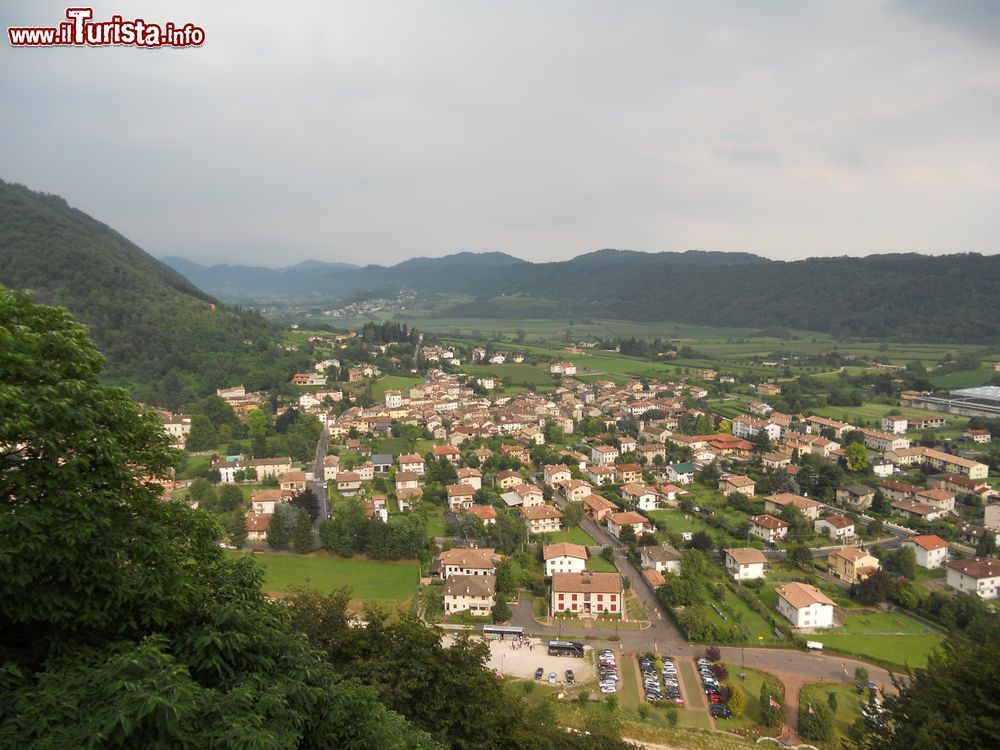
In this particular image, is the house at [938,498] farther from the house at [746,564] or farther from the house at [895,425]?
the house at [895,425]

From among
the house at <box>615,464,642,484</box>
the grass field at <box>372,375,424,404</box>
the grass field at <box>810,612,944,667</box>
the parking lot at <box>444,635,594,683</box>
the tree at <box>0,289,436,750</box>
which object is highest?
→ the tree at <box>0,289,436,750</box>

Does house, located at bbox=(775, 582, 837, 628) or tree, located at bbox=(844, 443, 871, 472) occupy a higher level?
tree, located at bbox=(844, 443, 871, 472)

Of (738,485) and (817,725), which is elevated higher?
(738,485)

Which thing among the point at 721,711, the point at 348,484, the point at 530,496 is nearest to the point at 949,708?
the point at 721,711

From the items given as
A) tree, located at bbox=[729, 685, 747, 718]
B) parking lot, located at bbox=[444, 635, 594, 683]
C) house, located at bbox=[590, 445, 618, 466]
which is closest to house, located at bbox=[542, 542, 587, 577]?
parking lot, located at bbox=[444, 635, 594, 683]

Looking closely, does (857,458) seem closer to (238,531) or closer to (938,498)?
(938,498)

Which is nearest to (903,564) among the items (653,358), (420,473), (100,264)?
(420,473)

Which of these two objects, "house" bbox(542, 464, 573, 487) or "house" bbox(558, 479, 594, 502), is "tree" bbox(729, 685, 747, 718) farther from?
"house" bbox(542, 464, 573, 487)
